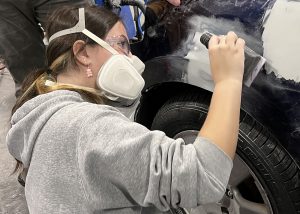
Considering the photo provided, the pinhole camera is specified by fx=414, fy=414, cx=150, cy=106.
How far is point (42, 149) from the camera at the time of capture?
107 cm

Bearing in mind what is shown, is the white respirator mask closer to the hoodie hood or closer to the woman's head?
the woman's head

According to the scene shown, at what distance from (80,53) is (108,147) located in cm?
42

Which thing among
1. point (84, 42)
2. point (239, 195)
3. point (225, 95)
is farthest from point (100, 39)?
point (239, 195)

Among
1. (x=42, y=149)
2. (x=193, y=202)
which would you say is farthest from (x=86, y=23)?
(x=193, y=202)

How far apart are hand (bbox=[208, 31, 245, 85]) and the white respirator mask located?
0.99 ft

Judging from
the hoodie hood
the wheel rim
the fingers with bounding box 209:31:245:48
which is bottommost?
the wheel rim

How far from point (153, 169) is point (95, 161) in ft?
0.45

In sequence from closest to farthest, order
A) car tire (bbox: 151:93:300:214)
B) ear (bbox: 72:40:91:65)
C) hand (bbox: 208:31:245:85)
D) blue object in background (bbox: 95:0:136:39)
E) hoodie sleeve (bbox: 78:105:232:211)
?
hoodie sleeve (bbox: 78:105:232:211), hand (bbox: 208:31:245:85), ear (bbox: 72:40:91:65), car tire (bbox: 151:93:300:214), blue object in background (bbox: 95:0:136:39)

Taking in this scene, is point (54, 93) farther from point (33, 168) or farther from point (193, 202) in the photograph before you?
point (193, 202)

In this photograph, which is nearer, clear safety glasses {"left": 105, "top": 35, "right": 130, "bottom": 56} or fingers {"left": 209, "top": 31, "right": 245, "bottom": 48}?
fingers {"left": 209, "top": 31, "right": 245, "bottom": 48}

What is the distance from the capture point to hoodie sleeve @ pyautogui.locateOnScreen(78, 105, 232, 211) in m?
0.94

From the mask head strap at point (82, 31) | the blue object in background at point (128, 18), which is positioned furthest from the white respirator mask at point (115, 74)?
the blue object in background at point (128, 18)

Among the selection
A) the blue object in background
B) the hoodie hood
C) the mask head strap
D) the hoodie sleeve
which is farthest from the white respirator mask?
the blue object in background

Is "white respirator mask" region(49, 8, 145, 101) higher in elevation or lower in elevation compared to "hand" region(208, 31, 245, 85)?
lower
